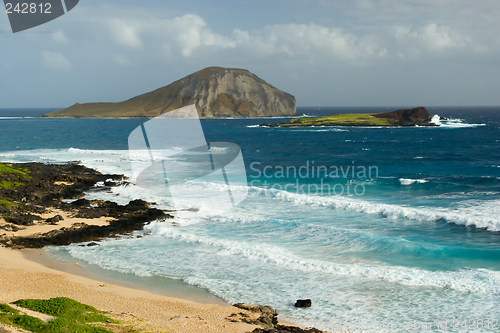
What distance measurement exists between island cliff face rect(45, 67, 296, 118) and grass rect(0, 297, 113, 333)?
154m

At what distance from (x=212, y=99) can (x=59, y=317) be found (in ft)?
535

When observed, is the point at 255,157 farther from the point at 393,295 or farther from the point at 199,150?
the point at 393,295

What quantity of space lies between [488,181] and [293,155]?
20.7m

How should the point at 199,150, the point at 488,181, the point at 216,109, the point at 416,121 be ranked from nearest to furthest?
the point at 488,181, the point at 199,150, the point at 416,121, the point at 216,109

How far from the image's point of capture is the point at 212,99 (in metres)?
167

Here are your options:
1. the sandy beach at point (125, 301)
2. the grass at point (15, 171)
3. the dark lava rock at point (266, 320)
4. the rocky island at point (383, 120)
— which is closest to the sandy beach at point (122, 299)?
the sandy beach at point (125, 301)

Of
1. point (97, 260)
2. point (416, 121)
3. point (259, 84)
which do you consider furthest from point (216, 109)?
point (97, 260)

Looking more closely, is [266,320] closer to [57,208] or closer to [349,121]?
[57,208]

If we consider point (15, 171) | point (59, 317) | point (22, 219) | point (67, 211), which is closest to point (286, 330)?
point (59, 317)

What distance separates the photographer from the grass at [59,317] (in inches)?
274

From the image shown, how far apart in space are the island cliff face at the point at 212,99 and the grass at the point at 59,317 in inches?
6066

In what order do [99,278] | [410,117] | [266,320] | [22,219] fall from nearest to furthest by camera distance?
[266,320] < [99,278] < [22,219] < [410,117]

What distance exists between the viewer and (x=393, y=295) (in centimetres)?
1034

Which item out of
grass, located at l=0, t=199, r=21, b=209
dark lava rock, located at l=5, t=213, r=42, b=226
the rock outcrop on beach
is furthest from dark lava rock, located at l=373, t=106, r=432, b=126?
dark lava rock, located at l=5, t=213, r=42, b=226
